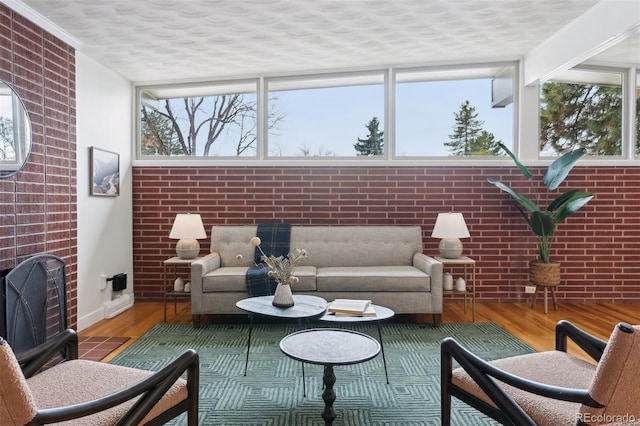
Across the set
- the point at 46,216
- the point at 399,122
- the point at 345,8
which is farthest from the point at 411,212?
the point at 46,216

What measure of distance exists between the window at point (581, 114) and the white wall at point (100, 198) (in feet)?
15.6

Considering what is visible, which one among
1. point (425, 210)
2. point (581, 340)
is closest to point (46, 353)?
point (581, 340)

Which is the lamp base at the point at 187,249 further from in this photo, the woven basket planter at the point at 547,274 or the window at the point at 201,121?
the woven basket planter at the point at 547,274

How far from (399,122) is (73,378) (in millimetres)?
4010

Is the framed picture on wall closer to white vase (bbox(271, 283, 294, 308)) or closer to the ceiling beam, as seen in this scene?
white vase (bbox(271, 283, 294, 308))

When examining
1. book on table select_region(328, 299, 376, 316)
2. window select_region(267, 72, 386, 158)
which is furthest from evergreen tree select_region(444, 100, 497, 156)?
book on table select_region(328, 299, 376, 316)

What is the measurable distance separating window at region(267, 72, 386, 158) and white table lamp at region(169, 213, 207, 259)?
4.13 feet

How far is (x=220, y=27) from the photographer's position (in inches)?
131

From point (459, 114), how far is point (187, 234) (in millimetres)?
3314

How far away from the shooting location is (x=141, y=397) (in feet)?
4.51

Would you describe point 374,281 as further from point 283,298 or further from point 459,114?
point 459,114

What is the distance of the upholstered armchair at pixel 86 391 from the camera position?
107 centimetres

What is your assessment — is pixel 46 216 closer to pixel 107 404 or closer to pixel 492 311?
pixel 107 404

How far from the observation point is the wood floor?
11.5ft
